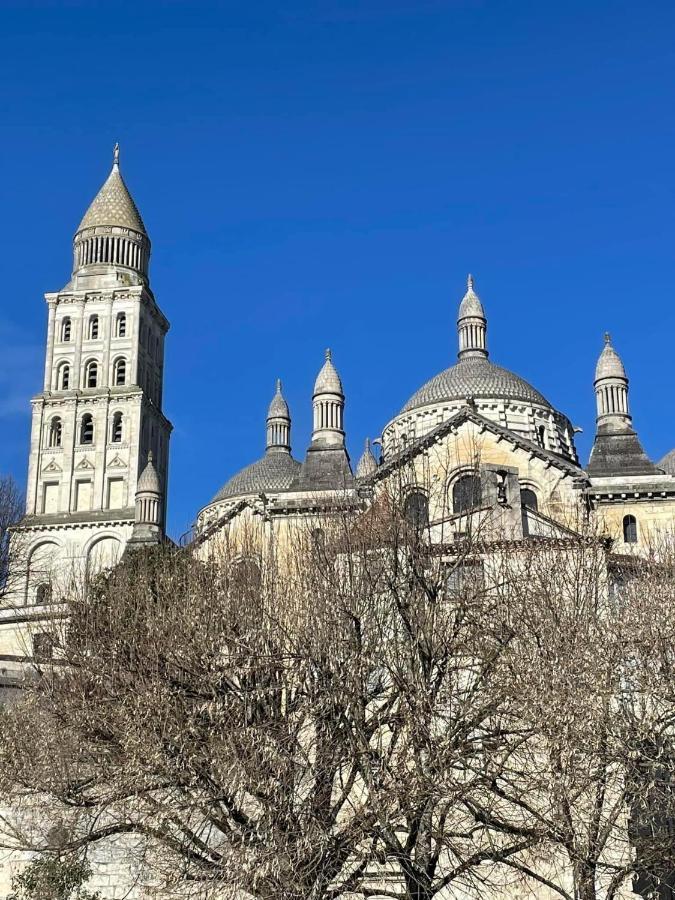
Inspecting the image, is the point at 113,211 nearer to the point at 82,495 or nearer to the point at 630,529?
the point at 82,495

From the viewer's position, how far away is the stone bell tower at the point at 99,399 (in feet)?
231

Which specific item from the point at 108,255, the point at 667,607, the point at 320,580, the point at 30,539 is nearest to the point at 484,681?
the point at 320,580

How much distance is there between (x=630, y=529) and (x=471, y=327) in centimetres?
2061

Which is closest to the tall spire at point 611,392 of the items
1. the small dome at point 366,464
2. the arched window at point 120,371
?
the small dome at point 366,464

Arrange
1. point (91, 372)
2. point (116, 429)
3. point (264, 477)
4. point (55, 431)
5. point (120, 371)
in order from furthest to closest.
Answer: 1. point (91, 372)
2. point (120, 371)
3. point (55, 431)
4. point (116, 429)
5. point (264, 477)

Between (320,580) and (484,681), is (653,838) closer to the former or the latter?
(484,681)

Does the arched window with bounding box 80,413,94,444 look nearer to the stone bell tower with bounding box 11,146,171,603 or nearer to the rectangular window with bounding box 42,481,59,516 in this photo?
the stone bell tower with bounding box 11,146,171,603

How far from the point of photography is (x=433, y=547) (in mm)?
25953

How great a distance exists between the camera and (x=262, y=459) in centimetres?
7094

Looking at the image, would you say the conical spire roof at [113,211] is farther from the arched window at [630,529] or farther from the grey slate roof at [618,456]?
the arched window at [630,529]


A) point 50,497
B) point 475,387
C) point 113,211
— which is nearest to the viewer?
point 475,387

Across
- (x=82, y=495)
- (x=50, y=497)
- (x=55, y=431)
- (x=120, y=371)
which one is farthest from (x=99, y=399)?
(x=50, y=497)

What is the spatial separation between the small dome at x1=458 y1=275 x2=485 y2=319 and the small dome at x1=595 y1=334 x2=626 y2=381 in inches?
479

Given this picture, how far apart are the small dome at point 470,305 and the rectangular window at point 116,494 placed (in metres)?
23.2
